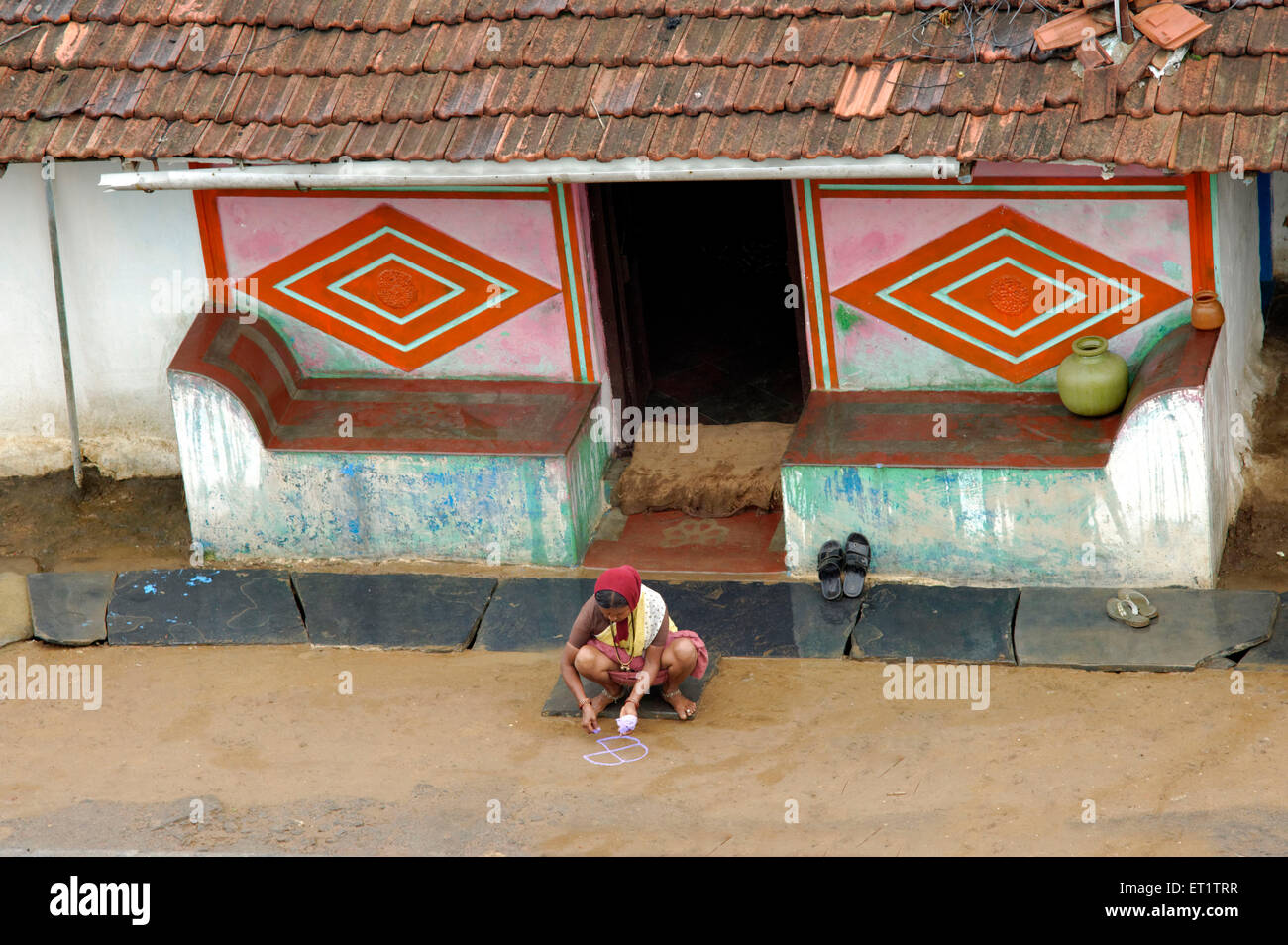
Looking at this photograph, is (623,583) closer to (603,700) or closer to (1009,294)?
(603,700)

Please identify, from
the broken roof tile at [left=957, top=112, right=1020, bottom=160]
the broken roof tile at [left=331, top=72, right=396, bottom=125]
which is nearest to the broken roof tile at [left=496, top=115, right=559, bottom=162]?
the broken roof tile at [left=331, top=72, right=396, bottom=125]

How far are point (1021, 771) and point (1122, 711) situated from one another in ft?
2.49

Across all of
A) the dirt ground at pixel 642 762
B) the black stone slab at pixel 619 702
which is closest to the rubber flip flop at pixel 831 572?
the dirt ground at pixel 642 762

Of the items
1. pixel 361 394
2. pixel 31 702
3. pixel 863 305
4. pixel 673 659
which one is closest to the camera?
pixel 673 659

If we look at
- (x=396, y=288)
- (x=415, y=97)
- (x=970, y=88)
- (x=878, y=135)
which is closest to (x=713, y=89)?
(x=878, y=135)

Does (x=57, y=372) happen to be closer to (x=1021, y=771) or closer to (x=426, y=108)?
(x=426, y=108)

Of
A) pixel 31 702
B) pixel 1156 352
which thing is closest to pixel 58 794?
pixel 31 702

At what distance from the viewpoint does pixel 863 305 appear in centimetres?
Result: 995

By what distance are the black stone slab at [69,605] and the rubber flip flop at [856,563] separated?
409 centimetres

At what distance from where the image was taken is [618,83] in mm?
9203

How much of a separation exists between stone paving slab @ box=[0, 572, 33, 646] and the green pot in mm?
5856

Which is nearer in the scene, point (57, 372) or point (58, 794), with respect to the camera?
point (58, 794)

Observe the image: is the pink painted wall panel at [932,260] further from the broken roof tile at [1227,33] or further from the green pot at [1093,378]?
the broken roof tile at [1227,33]

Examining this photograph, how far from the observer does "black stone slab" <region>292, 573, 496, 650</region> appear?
961 centimetres
